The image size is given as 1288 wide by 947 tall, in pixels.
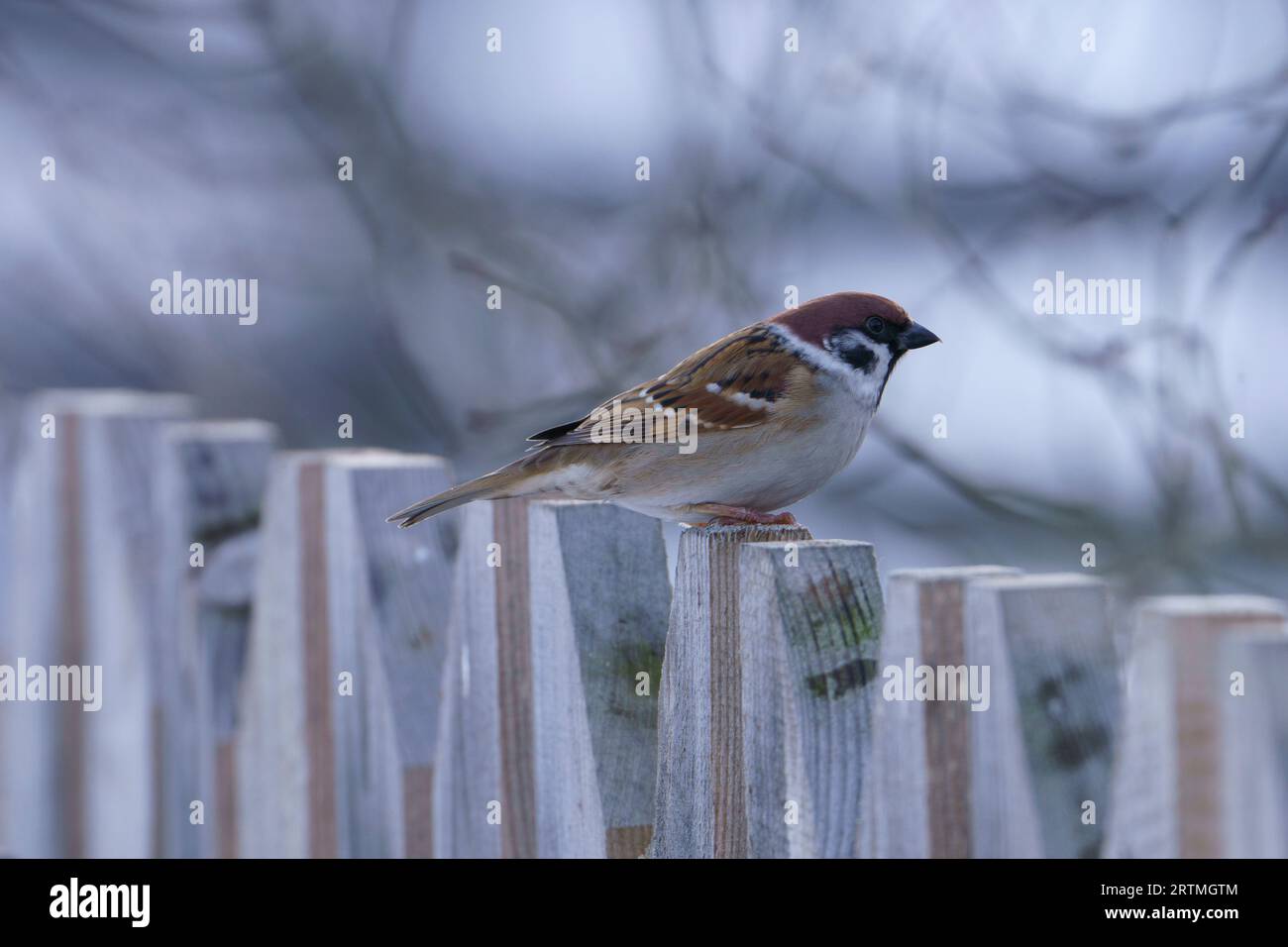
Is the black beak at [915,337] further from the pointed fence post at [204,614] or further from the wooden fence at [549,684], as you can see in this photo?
the pointed fence post at [204,614]

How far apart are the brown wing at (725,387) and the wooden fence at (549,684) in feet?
1.34

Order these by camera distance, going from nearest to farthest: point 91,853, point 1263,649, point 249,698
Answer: point 1263,649, point 249,698, point 91,853

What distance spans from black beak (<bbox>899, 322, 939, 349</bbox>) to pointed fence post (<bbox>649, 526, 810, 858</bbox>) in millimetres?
1068

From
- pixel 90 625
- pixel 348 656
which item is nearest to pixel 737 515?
pixel 348 656

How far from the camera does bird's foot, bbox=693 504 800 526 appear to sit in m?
2.68

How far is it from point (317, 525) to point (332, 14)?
2432mm

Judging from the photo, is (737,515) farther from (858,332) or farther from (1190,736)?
(1190,736)

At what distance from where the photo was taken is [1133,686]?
172 centimetres

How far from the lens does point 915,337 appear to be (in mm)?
3174

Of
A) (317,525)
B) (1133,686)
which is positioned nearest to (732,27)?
(317,525)

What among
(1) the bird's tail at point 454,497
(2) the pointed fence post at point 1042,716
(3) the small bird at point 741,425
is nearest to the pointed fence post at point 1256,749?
(2) the pointed fence post at point 1042,716

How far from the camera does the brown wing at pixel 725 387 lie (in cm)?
307

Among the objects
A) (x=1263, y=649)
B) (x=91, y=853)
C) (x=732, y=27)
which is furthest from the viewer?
(x=732, y=27)
